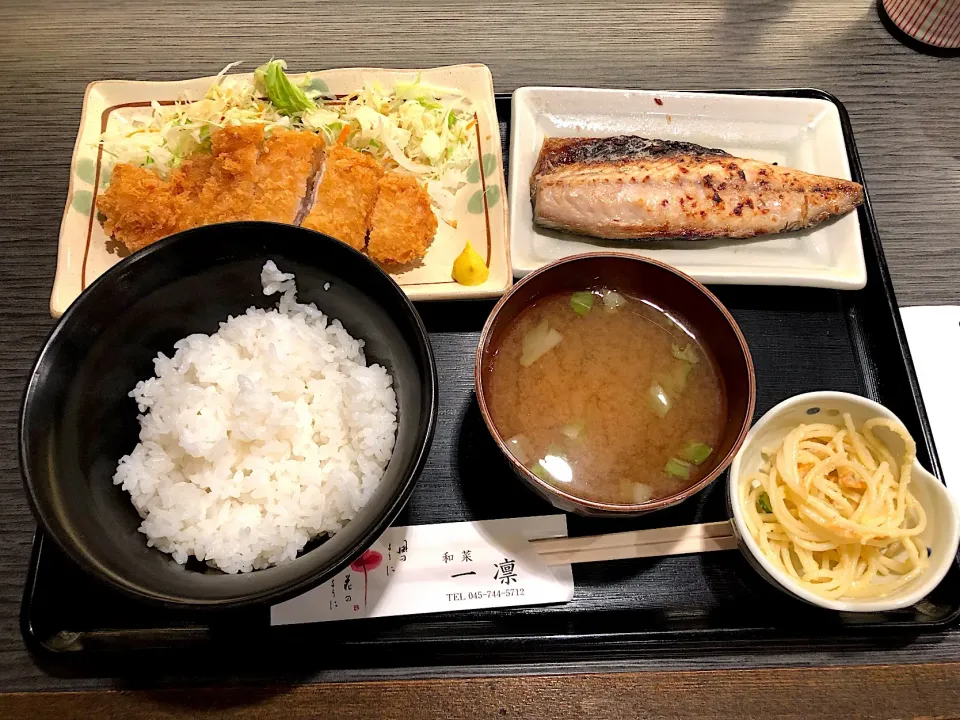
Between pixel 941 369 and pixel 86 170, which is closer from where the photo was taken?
pixel 941 369

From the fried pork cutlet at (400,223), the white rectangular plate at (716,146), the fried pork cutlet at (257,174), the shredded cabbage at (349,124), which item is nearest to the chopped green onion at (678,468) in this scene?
the white rectangular plate at (716,146)

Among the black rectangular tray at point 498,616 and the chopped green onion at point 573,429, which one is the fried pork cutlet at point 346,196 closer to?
the black rectangular tray at point 498,616

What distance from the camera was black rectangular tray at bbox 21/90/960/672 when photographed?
5.43 feet

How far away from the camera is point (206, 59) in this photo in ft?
9.06

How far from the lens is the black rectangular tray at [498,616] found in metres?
1.66

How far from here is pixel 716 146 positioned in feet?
8.18

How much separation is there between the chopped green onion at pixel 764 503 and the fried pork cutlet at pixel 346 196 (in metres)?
1.49

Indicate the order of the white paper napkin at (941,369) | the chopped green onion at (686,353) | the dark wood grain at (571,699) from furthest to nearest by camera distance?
the white paper napkin at (941,369)
the chopped green onion at (686,353)
the dark wood grain at (571,699)

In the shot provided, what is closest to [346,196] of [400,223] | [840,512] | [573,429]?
[400,223]

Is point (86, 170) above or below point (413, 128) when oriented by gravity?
below

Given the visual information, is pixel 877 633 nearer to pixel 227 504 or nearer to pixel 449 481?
pixel 449 481

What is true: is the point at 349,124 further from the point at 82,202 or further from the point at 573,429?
the point at 573,429

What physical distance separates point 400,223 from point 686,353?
1.03m

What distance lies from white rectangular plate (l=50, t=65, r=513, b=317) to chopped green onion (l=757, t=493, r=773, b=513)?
100cm
